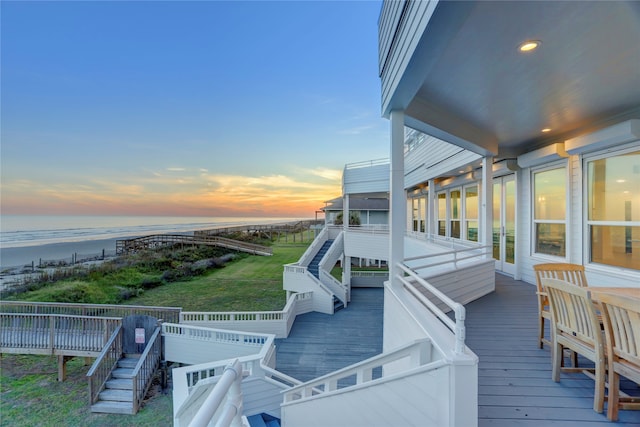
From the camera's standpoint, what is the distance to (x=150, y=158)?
629 inches

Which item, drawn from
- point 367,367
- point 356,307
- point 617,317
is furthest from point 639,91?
point 356,307

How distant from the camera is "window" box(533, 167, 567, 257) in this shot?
19.2 feet

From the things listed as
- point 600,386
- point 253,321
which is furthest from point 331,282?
point 600,386

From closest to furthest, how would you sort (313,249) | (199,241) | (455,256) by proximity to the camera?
(455,256) < (313,249) < (199,241)

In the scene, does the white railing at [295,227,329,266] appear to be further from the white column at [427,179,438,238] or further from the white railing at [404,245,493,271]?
the white railing at [404,245,493,271]

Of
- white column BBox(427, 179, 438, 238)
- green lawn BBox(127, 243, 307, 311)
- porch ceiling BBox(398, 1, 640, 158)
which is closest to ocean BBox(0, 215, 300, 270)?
green lawn BBox(127, 243, 307, 311)

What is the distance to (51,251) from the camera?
1185 inches

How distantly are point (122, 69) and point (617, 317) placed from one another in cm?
1547

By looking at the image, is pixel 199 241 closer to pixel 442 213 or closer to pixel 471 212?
pixel 442 213

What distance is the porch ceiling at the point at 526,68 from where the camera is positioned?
2.09 m

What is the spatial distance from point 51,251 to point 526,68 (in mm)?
42569

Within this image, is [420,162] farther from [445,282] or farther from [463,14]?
[463,14]

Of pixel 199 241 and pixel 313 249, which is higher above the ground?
pixel 313 249

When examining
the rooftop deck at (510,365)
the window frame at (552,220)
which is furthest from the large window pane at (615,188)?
the rooftop deck at (510,365)
